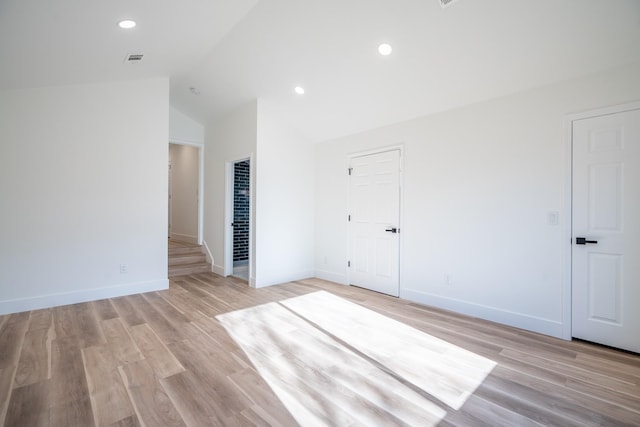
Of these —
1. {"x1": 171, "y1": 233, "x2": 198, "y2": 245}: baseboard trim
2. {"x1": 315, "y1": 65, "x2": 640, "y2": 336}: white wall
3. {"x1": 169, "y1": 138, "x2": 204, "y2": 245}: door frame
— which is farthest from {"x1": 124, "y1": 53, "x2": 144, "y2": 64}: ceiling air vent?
{"x1": 171, "y1": 233, "x2": 198, "y2": 245}: baseboard trim

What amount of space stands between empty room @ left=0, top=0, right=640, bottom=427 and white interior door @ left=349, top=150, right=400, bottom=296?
0.10 ft

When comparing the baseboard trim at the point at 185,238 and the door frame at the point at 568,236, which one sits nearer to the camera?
the door frame at the point at 568,236

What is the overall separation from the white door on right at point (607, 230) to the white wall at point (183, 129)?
242 inches

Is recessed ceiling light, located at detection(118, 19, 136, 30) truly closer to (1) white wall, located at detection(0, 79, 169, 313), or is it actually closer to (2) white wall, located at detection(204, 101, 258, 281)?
(1) white wall, located at detection(0, 79, 169, 313)

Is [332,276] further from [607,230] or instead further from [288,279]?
[607,230]

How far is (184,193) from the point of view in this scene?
23.4 ft

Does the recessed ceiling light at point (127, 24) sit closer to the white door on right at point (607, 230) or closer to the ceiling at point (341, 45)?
the ceiling at point (341, 45)

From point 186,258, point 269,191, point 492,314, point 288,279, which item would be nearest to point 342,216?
point 269,191

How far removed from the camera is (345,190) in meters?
5.00

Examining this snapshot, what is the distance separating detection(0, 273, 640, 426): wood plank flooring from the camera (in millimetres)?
1768

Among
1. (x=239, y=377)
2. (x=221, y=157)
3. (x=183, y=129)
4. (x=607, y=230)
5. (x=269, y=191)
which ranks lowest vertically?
(x=239, y=377)

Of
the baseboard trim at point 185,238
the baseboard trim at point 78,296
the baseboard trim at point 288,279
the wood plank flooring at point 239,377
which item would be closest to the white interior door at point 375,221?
the baseboard trim at point 288,279

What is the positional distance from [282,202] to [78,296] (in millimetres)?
3065

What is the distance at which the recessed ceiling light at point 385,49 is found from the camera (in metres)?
3.05
